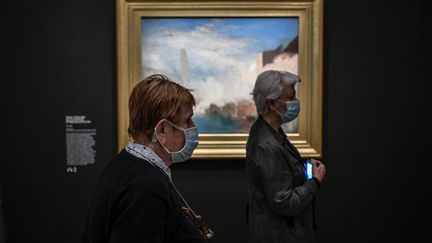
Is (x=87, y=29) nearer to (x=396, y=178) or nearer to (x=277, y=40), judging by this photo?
(x=277, y=40)

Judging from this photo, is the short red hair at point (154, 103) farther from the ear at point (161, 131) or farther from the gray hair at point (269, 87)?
the gray hair at point (269, 87)

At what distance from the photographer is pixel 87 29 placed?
3.42 meters

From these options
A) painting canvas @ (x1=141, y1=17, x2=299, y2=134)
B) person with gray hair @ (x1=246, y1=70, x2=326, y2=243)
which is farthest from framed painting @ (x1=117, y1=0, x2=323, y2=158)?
person with gray hair @ (x1=246, y1=70, x2=326, y2=243)

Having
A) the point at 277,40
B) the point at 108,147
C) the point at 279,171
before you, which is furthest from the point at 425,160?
the point at 108,147

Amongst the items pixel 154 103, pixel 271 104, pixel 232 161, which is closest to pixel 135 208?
pixel 154 103

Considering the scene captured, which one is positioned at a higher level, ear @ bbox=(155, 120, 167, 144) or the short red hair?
the short red hair

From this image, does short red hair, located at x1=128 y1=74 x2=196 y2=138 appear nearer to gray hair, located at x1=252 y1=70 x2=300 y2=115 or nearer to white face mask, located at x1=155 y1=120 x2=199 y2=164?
white face mask, located at x1=155 y1=120 x2=199 y2=164

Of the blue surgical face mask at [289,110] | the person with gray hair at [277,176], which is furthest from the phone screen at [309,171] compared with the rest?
the blue surgical face mask at [289,110]

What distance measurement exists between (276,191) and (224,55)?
1.42 m

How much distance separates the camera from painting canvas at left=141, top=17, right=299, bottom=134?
A: 340 centimetres

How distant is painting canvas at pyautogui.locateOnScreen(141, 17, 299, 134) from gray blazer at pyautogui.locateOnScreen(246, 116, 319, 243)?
1.01 m

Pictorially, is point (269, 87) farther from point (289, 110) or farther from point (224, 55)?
point (224, 55)

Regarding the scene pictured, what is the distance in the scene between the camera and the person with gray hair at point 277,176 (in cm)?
229

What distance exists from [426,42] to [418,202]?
1.17 meters
